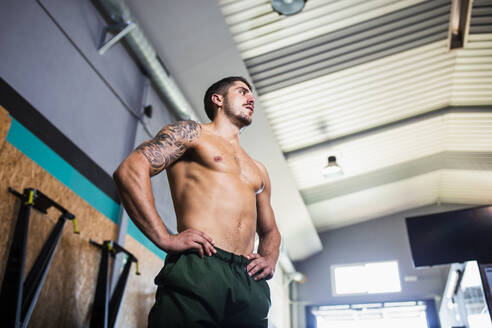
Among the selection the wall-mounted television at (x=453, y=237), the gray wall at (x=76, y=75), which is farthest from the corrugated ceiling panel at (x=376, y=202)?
the gray wall at (x=76, y=75)

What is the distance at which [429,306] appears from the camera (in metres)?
7.38

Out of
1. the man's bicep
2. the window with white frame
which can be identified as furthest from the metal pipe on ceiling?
the window with white frame

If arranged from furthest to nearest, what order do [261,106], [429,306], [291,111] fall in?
1. [429,306]
2. [291,111]
3. [261,106]

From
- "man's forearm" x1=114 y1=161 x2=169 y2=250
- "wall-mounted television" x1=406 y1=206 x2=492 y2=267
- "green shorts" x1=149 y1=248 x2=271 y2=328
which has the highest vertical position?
"wall-mounted television" x1=406 y1=206 x2=492 y2=267

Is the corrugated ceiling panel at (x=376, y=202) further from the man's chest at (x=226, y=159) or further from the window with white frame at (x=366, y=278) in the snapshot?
the man's chest at (x=226, y=159)

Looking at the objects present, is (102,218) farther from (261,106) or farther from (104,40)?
(261,106)

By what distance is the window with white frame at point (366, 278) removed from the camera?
782 cm

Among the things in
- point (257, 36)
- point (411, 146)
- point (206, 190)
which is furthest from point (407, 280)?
point (206, 190)

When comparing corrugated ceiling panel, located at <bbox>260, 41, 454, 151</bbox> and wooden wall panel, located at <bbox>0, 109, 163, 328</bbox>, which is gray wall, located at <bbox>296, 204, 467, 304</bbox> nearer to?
corrugated ceiling panel, located at <bbox>260, 41, 454, 151</bbox>

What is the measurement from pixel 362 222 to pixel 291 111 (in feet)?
13.7

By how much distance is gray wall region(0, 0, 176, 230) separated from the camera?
91.0 inches

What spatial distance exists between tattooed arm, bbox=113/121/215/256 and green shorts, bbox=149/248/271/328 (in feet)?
0.15

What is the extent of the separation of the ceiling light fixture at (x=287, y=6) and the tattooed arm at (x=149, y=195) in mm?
2665

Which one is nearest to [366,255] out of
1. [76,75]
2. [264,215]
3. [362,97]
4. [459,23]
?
[362,97]
